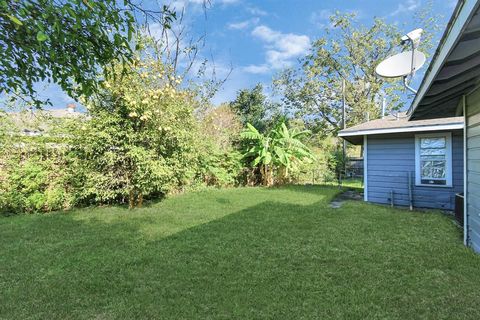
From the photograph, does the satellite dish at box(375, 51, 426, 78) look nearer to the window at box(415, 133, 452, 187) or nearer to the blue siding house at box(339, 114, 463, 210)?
the blue siding house at box(339, 114, 463, 210)

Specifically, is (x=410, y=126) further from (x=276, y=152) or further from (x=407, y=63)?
(x=276, y=152)

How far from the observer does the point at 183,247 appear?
4.70m

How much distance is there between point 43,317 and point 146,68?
6.47 meters

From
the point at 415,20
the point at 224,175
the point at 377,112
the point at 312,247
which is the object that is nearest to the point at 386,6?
the point at 415,20

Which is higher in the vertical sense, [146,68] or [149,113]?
[146,68]

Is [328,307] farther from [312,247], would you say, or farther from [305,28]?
[305,28]

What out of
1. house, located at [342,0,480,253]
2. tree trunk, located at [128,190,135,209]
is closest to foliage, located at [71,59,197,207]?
tree trunk, located at [128,190,135,209]

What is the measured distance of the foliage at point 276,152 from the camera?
1175 centimetres

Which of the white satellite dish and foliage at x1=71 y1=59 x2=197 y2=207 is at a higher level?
the white satellite dish

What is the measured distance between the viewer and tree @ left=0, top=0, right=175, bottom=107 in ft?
6.95

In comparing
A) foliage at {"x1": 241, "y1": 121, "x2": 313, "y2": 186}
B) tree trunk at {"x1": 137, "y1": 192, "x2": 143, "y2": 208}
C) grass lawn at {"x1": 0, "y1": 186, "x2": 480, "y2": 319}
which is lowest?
grass lawn at {"x1": 0, "y1": 186, "x2": 480, "y2": 319}

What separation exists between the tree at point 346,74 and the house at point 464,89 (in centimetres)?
1623

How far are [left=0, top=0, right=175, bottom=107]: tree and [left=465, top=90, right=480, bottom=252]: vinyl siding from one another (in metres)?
4.60

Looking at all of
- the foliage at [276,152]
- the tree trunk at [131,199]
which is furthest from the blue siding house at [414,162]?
the tree trunk at [131,199]
